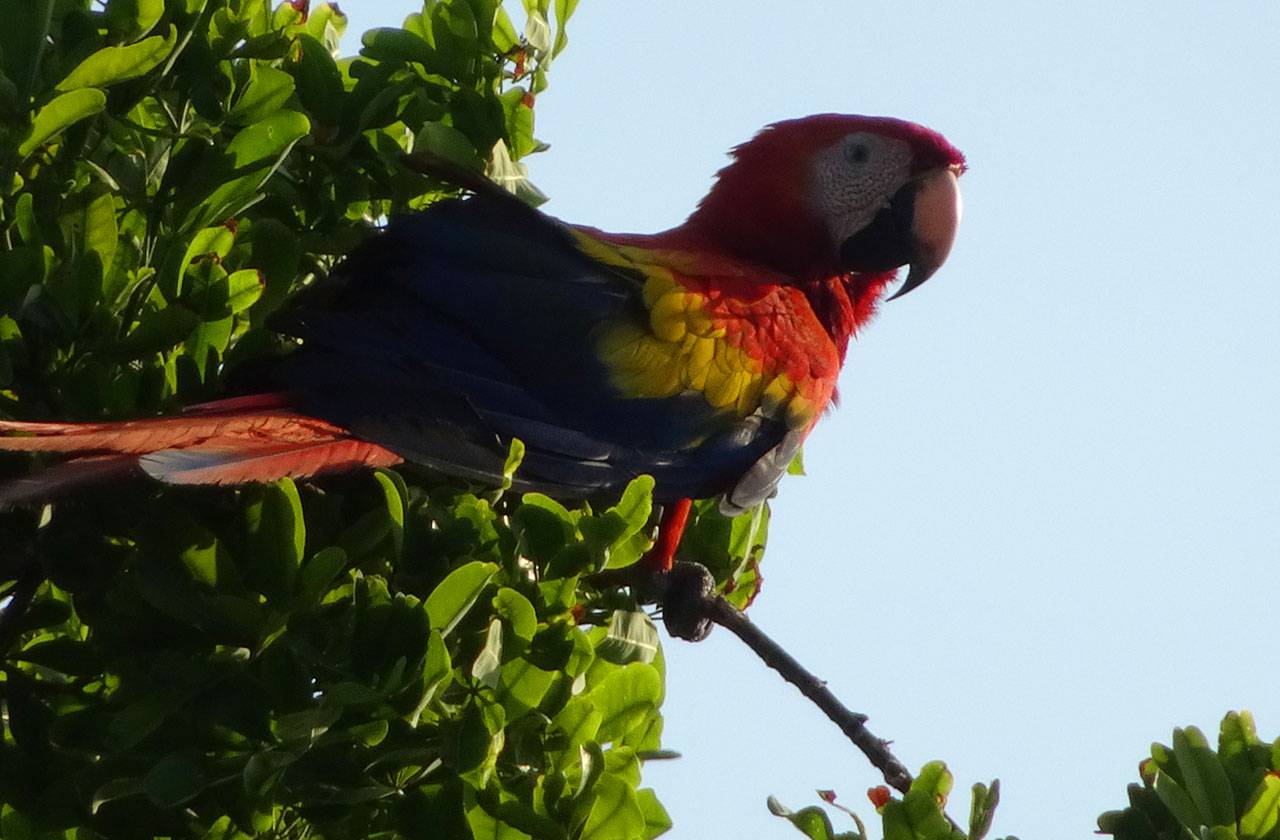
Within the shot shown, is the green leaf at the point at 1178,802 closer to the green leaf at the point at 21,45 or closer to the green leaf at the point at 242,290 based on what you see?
the green leaf at the point at 242,290

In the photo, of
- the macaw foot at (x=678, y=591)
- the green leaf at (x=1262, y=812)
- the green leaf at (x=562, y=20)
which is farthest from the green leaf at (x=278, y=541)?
the green leaf at (x=1262, y=812)

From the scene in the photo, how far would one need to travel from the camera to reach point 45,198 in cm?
133

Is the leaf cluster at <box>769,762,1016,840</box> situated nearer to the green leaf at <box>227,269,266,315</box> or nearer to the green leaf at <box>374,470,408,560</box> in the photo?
the green leaf at <box>374,470,408,560</box>

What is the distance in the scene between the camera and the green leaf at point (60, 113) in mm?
1227

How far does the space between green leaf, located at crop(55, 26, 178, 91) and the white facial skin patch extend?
1233 millimetres

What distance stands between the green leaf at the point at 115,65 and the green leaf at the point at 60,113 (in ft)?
0.05

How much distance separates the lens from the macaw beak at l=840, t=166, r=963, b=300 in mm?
2340

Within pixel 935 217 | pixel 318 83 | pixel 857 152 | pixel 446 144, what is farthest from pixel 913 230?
pixel 318 83

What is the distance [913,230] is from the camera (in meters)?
2.36

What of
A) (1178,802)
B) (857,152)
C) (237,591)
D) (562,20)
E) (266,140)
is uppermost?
(857,152)

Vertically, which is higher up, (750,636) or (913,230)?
(913,230)

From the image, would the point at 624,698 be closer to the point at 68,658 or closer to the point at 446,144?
the point at 68,658

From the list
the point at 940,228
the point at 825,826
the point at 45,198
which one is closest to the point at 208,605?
the point at 45,198

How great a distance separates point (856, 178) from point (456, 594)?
138cm
